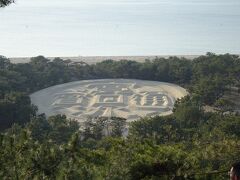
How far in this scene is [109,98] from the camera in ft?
121

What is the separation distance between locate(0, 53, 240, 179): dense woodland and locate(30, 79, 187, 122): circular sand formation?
1.63m

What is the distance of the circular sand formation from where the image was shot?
33.0 metres

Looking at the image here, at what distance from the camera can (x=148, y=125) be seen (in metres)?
23.6

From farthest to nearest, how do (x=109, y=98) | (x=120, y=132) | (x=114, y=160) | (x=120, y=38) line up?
(x=120, y=38) → (x=109, y=98) → (x=120, y=132) → (x=114, y=160)

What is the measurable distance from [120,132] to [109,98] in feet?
37.5

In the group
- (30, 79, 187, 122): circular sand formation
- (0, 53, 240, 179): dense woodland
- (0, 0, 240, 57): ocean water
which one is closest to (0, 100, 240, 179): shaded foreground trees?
(0, 53, 240, 179): dense woodland

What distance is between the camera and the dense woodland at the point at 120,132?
9.94 m

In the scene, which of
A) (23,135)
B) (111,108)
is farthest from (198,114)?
(23,135)

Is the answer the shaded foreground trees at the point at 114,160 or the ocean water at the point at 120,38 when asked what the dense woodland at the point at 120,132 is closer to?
the shaded foreground trees at the point at 114,160

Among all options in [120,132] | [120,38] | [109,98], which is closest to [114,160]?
[120,132]

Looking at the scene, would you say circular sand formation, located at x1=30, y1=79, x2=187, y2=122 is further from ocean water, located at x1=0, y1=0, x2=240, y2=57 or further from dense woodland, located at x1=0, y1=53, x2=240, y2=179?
ocean water, located at x1=0, y1=0, x2=240, y2=57

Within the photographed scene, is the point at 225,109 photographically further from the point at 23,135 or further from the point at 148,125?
the point at 23,135

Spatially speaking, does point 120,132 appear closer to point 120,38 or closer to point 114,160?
point 114,160

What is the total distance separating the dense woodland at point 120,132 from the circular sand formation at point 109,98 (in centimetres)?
163
